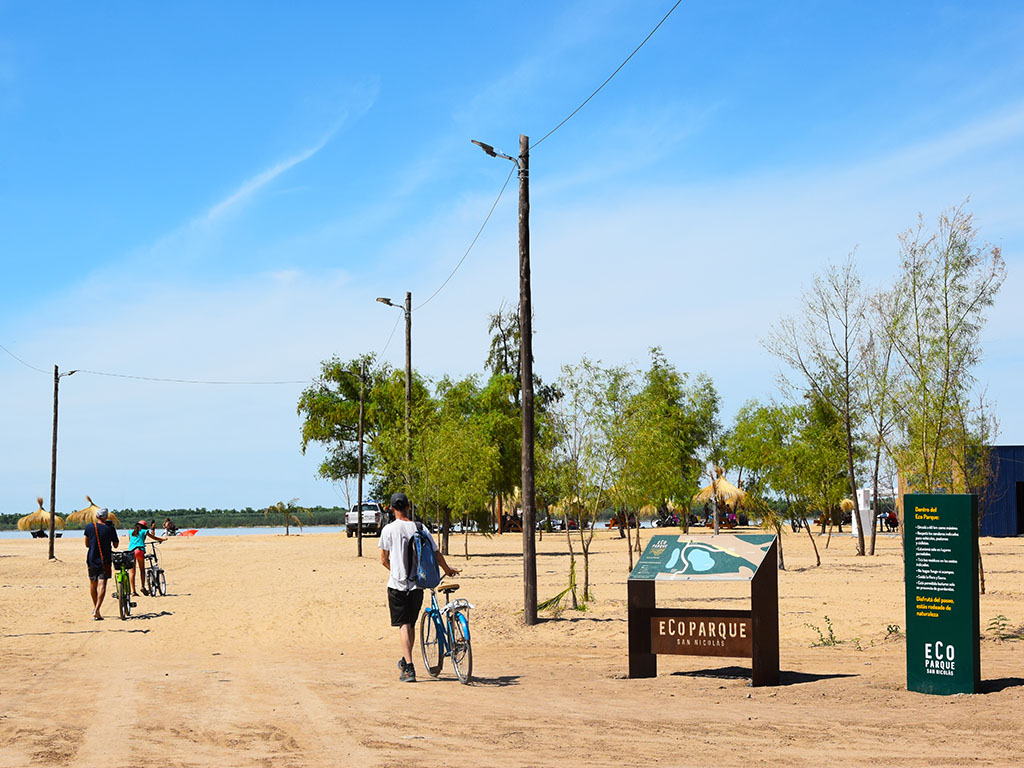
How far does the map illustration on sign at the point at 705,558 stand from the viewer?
1190 cm

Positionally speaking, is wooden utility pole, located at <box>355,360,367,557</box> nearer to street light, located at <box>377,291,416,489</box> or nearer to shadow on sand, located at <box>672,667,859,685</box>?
street light, located at <box>377,291,416,489</box>

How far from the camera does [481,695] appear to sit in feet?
35.5

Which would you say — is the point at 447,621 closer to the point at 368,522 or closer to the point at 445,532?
the point at 445,532

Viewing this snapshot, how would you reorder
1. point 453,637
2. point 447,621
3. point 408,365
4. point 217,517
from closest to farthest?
point 447,621 < point 453,637 < point 408,365 < point 217,517

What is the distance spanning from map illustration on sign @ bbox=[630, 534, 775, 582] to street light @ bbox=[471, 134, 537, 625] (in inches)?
178

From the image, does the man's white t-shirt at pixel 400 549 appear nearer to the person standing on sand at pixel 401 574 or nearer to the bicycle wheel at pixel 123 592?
the person standing on sand at pixel 401 574

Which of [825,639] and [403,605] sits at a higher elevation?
[403,605]

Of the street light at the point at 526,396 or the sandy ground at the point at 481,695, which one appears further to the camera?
the street light at the point at 526,396

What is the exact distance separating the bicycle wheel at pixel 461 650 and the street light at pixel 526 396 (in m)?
5.40

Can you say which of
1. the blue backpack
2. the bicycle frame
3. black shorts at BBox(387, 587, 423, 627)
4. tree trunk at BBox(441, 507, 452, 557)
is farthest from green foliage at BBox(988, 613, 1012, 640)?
tree trunk at BBox(441, 507, 452, 557)

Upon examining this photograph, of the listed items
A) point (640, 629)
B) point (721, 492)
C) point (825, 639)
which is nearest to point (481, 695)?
point (640, 629)

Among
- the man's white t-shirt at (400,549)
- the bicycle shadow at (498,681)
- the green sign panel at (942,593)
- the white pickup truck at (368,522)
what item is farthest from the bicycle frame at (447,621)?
the white pickup truck at (368,522)

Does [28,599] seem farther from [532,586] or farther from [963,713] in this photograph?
[963,713]

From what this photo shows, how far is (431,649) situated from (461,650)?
75 centimetres
